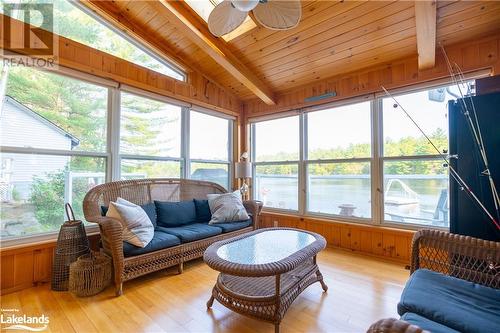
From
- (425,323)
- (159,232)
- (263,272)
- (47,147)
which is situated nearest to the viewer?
(425,323)

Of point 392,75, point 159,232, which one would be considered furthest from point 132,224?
point 392,75

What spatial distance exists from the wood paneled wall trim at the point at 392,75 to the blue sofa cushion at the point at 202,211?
6.97 ft

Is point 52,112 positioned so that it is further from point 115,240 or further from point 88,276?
point 88,276

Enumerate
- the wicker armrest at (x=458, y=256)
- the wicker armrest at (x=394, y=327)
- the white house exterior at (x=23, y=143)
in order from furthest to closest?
1. the white house exterior at (x=23, y=143)
2. the wicker armrest at (x=458, y=256)
3. the wicker armrest at (x=394, y=327)

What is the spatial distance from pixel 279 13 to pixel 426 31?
163 centimetres

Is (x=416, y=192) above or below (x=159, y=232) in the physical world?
above

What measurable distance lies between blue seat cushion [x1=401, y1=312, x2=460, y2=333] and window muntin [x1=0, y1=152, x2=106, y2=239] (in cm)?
319

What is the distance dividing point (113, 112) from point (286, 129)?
2789 mm

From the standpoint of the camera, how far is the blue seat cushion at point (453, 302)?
1120 millimetres

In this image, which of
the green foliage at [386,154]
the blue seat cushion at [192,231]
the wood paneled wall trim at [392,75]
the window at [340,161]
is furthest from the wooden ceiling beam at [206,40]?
the blue seat cushion at [192,231]

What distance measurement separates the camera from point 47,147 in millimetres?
2516

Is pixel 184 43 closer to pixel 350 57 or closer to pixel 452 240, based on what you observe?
pixel 350 57

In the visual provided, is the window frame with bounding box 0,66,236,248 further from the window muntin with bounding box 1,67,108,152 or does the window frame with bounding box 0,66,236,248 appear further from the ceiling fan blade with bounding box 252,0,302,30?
the ceiling fan blade with bounding box 252,0,302,30

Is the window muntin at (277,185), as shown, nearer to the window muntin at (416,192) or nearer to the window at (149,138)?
the window muntin at (416,192)
